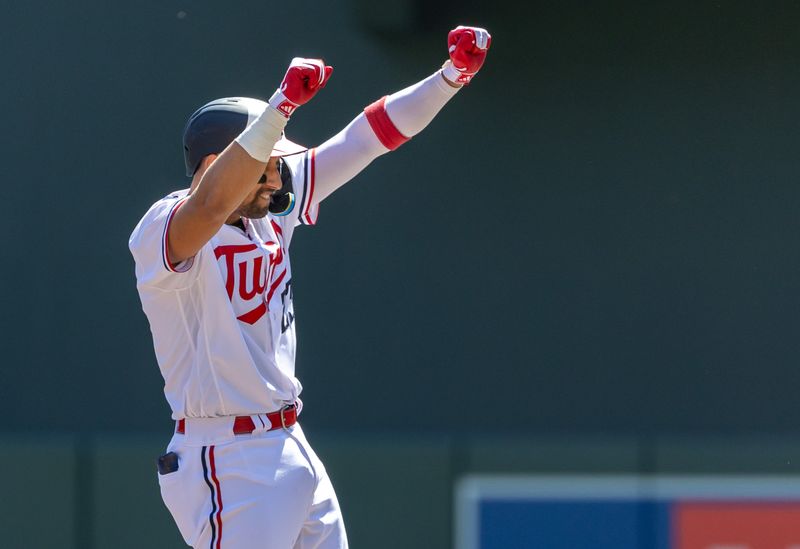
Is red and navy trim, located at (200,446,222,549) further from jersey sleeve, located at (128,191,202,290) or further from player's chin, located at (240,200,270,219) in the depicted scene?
player's chin, located at (240,200,270,219)

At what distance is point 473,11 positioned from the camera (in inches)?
186

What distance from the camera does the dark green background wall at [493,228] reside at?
15.4ft

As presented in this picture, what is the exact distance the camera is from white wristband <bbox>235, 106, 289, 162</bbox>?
2.50 m

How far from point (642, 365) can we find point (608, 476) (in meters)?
1.10

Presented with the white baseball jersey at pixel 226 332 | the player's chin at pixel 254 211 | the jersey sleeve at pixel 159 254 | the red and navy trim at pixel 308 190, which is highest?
the red and navy trim at pixel 308 190

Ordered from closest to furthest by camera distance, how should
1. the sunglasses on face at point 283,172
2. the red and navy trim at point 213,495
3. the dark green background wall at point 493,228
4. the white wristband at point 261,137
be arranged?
the white wristband at point 261,137
the red and navy trim at point 213,495
the sunglasses on face at point 283,172
the dark green background wall at point 493,228

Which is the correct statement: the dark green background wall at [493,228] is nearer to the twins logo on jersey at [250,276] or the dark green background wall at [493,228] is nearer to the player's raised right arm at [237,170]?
the twins logo on jersey at [250,276]

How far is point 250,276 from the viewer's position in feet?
9.35

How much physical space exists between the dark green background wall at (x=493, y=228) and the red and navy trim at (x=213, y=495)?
1887 millimetres

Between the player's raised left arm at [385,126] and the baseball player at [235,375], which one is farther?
the player's raised left arm at [385,126]

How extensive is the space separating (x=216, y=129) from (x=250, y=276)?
1.04 ft

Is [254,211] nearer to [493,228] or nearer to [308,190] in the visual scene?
[308,190]

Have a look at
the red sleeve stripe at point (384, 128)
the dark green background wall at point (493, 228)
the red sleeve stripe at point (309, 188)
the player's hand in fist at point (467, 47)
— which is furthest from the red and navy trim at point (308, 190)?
the dark green background wall at point (493, 228)

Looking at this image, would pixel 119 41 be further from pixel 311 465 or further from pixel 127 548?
pixel 311 465
